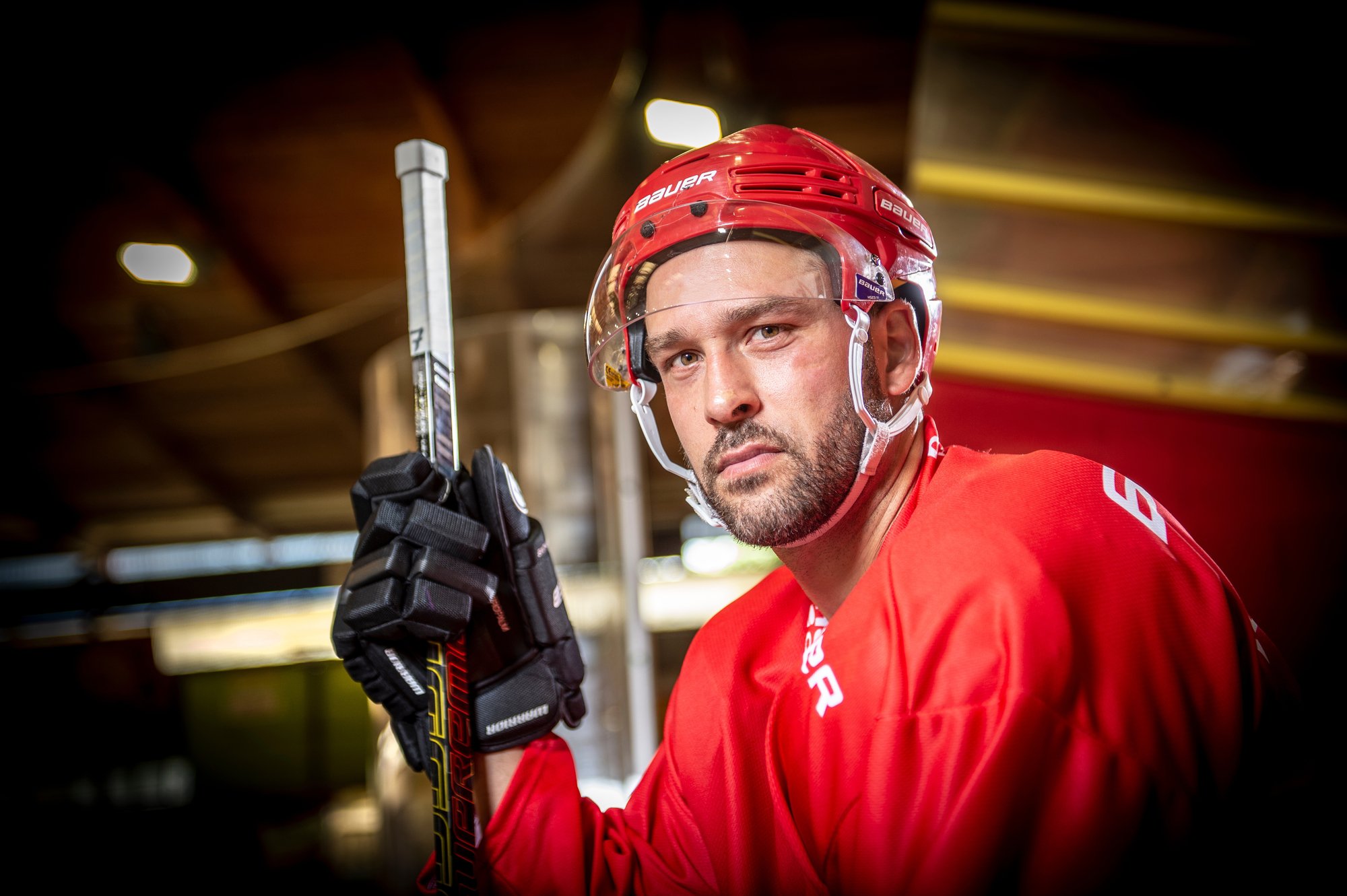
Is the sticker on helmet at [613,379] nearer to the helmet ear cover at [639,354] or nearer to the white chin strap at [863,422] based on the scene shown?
the helmet ear cover at [639,354]

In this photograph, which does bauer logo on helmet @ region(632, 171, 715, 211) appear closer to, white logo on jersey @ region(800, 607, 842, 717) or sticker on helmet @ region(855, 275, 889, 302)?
sticker on helmet @ region(855, 275, 889, 302)

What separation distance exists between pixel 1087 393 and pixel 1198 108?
1.29 meters

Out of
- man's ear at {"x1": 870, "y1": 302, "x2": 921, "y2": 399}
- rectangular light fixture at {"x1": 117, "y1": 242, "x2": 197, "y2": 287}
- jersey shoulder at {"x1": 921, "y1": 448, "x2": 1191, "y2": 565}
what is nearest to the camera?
jersey shoulder at {"x1": 921, "y1": 448, "x2": 1191, "y2": 565}

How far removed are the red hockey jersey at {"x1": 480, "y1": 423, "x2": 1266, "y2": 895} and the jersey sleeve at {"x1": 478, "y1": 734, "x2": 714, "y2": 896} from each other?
264 mm

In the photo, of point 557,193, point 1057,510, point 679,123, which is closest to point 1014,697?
point 1057,510

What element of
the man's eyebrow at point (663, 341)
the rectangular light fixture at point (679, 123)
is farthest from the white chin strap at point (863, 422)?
the rectangular light fixture at point (679, 123)

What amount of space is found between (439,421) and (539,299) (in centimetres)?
554

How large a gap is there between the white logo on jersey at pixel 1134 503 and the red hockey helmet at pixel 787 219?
38cm

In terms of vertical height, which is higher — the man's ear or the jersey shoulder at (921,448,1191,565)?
the man's ear

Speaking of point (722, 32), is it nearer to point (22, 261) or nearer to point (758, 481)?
point (758, 481)

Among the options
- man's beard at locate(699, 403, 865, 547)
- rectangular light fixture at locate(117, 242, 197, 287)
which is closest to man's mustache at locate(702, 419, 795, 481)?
man's beard at locate(699, 403, 865, 547)

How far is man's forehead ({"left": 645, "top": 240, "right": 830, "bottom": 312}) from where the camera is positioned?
1.49 meters

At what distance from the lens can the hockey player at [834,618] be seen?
1.07 meters

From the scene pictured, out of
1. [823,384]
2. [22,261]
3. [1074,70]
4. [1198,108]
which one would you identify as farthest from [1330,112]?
[22,261]
